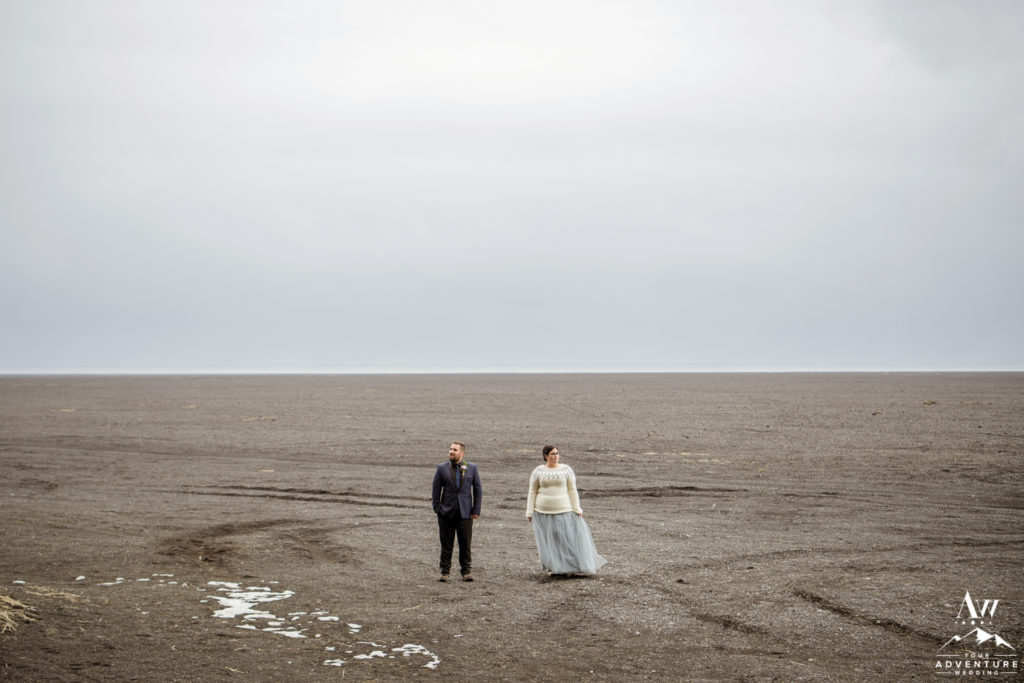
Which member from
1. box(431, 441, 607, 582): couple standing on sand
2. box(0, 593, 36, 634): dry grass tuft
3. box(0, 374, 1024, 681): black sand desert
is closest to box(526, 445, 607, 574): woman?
box(431, 441, 607, 582): couple standing on sand

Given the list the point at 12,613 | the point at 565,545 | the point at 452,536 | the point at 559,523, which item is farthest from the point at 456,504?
the point at 12,613

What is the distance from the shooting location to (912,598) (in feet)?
44.2

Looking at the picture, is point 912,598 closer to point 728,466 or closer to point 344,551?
point 344,551

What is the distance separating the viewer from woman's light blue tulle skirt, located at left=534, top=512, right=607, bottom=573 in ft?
49.4

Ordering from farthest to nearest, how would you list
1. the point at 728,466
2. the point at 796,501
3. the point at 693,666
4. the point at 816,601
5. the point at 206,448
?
the point at 206,448
the point at 728,466
the point at 796,501
the point at 816,601
the point at 693,666

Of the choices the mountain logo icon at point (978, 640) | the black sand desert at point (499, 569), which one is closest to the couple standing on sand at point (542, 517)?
the black sand desert at point (499, 569)

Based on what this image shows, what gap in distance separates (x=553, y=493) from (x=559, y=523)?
1.63ft

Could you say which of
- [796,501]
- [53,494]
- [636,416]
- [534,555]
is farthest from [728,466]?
[636,416]

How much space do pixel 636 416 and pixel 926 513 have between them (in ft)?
134

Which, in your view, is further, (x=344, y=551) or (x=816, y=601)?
(x=344, y=551)

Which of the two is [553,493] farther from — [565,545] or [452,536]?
[452,536]

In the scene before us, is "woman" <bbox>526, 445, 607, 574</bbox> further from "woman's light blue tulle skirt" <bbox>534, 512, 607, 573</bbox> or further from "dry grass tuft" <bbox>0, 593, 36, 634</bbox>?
"dry grass tuft" <bbox>0, 593, 36, 634</bbox>

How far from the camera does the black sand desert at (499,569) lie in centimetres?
1102

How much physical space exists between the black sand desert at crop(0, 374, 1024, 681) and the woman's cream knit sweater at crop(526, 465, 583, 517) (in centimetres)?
115
